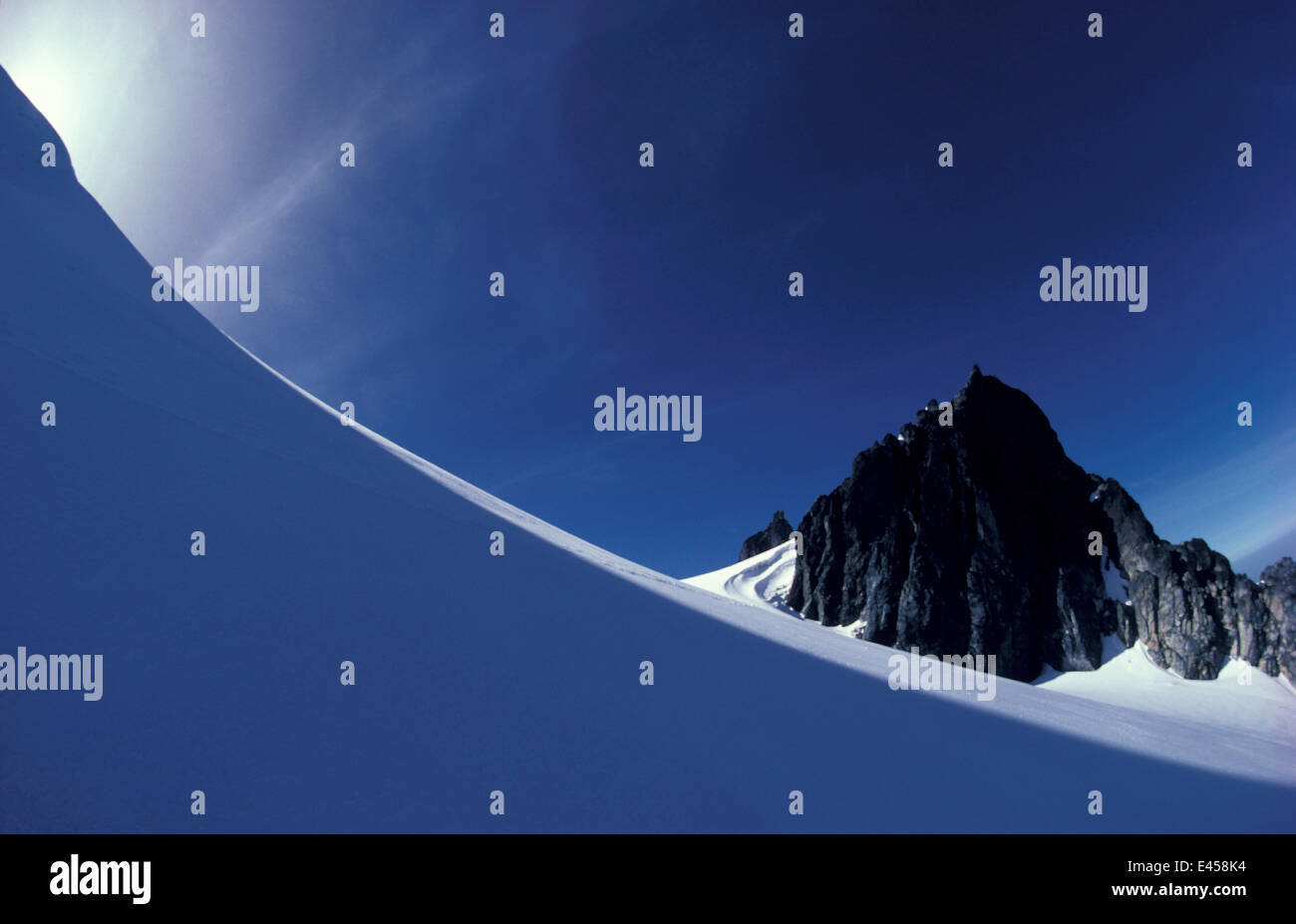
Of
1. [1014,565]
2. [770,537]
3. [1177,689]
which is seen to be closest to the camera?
[1177,689]

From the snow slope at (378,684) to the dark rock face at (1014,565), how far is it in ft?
215

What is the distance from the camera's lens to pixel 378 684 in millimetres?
6203

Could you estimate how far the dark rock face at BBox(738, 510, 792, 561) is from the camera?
118438 millimetres

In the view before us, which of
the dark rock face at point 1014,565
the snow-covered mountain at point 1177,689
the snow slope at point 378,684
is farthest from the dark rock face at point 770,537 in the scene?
the snow slope at point 378,684

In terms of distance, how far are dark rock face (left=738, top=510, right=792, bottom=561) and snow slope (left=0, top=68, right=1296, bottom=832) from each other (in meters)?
109

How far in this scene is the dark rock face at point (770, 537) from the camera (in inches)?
4663

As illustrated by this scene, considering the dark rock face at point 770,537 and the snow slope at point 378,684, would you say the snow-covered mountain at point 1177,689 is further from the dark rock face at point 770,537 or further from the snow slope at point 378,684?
the dark rock face at point 770,537

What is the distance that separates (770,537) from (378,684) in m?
118

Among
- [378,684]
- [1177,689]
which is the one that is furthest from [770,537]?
[378,684]

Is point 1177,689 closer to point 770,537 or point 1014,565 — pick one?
point 1014,565

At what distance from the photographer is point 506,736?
594cm
